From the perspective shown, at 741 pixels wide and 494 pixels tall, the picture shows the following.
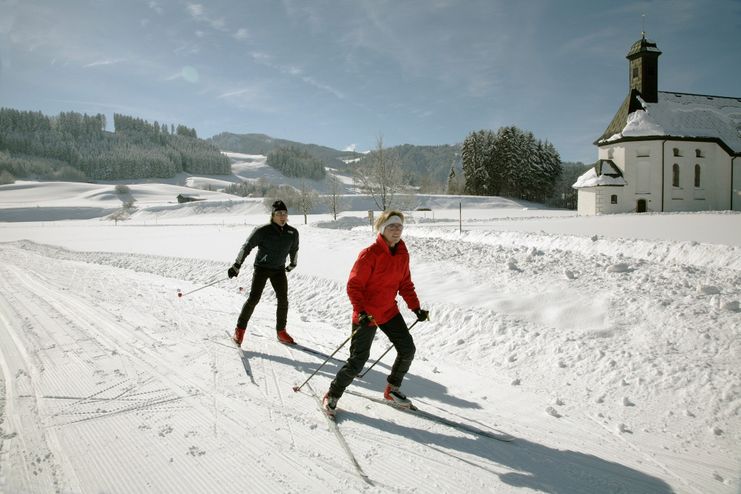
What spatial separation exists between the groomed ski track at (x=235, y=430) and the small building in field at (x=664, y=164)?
35837 mm

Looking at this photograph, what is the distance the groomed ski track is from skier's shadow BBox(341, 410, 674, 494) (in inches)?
0.5

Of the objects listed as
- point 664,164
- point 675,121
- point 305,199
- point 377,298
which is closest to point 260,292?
point 377,298

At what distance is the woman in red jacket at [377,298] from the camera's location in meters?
3.97

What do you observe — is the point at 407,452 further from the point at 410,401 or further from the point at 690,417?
the point at 690,417

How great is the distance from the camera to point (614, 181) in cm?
3416

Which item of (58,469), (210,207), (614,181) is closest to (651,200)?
(614,181)

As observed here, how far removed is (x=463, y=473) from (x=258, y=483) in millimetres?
1637

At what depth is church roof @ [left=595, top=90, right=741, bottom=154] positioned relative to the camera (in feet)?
113

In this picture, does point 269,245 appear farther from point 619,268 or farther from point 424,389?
point 619,268

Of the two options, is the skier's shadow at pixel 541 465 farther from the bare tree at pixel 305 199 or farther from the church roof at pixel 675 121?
the bare tree at pixel 305 199

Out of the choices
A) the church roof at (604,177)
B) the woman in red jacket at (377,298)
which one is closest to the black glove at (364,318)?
the woman in red jacket at (377,298)

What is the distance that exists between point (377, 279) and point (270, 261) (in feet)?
9.03

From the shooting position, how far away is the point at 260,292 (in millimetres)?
6391

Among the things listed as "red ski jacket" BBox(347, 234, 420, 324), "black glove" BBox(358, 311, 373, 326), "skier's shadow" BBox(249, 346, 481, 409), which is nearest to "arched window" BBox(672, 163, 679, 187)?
"skier's shadow" BBox(249, 346, 481, 409)
